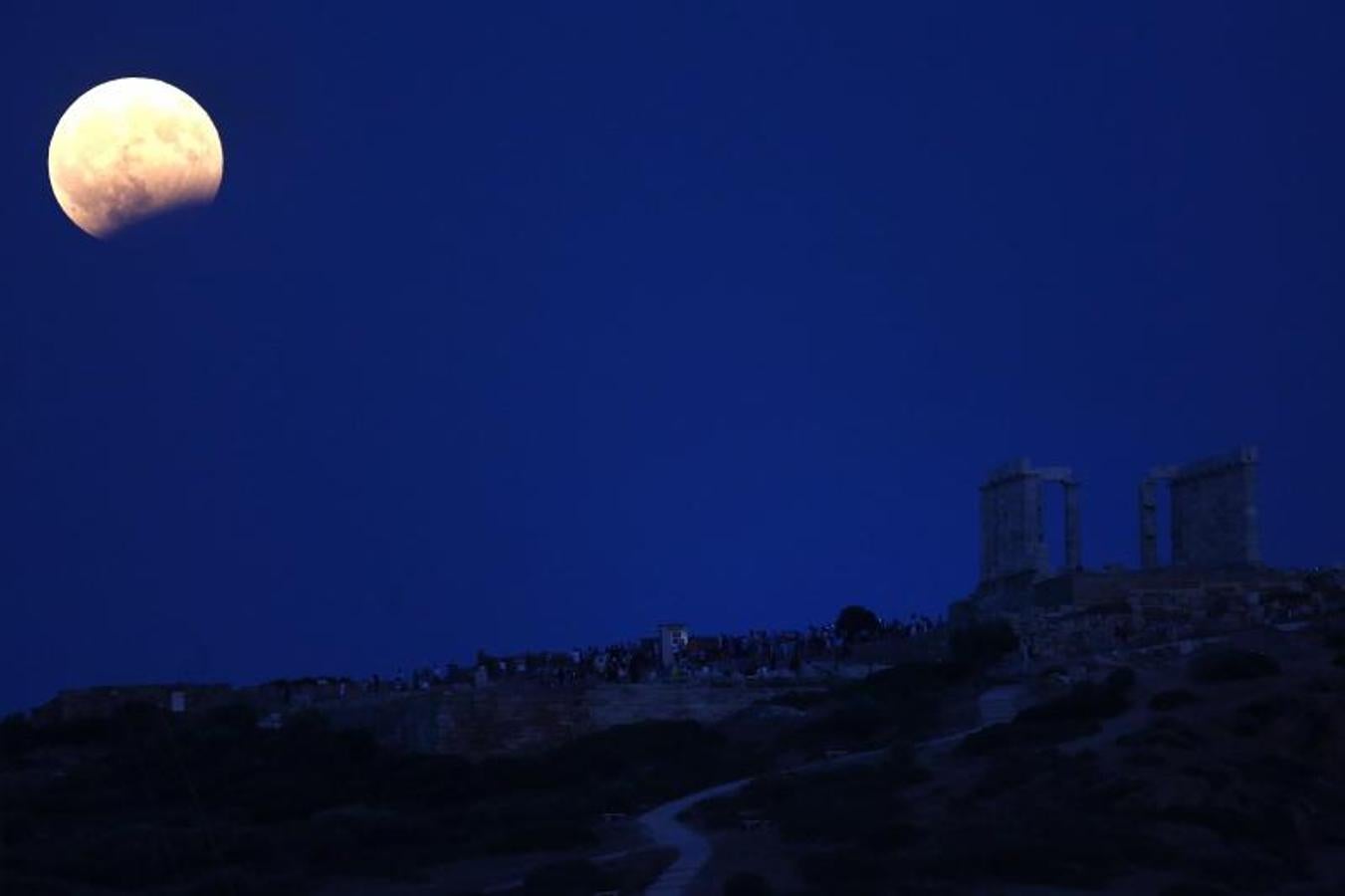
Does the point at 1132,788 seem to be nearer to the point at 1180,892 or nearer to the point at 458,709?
the point at 1180,892

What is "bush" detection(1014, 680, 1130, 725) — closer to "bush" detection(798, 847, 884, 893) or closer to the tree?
"bush" detection(798, 847, 884, 893)

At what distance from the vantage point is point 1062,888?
2322 cm

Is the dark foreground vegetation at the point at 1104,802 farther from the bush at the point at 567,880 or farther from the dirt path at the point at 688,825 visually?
the bush at the point at 567,880

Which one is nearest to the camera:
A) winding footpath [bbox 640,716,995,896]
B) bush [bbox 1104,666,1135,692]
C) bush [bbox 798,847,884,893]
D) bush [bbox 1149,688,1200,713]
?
bush [bbox 798,847,884,893]

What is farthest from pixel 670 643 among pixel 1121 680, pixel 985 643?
pixel 1121 680

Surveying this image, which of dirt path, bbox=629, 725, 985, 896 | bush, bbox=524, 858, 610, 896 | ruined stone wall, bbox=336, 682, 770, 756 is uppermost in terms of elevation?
ruined stone wall, bbox=336, 682, 770, 756

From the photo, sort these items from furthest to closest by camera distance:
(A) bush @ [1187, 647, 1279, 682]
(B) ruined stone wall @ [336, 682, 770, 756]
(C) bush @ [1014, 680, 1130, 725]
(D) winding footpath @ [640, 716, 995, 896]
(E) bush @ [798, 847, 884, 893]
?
(B) ruined stone wall @ [336, 682, 770, 756]
(A) bush @ [1187, 647, 1279, 682]
(C) bush @ [1014, 680, 1130, 725]
(D) winding footpath @ [640, 716, 995, 896]
(E) bush @ [798, 847, 884, 893]

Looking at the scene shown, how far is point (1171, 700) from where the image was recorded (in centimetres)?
3281

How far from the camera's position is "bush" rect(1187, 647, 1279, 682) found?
A: 1321 inches

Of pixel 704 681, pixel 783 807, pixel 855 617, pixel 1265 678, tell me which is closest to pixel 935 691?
pixel 704 681

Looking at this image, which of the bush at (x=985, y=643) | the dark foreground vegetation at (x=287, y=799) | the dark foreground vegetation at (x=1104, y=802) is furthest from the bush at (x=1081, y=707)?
the bush at (x=985, y=643)

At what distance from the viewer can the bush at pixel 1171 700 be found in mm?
32594

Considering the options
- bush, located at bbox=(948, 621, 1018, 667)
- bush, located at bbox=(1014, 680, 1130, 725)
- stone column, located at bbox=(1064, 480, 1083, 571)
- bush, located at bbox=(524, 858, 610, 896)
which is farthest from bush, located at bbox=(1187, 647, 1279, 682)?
stone column, located at bbox=(1064, 480, 1083, 571)

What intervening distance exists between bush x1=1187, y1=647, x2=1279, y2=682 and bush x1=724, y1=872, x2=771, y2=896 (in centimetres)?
1374
